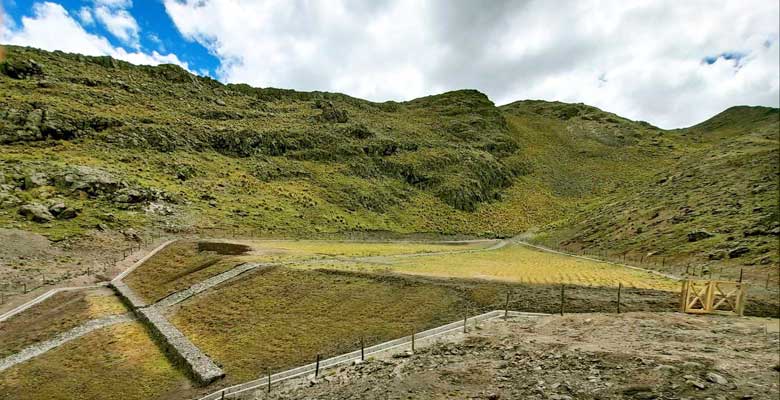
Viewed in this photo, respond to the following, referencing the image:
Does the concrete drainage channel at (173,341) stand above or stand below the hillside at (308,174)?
Result: below

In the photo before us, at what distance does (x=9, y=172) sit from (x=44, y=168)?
4.46 m

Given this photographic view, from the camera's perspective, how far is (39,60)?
108 m

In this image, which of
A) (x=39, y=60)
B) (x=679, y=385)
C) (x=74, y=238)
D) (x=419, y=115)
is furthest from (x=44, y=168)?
(x=419, y=115)

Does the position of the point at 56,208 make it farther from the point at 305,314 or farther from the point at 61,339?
the point at 305,314

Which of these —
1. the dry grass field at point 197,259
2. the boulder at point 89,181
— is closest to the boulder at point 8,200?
the boulder at point 89,181

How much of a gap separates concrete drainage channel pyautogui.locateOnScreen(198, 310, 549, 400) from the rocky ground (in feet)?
4.35

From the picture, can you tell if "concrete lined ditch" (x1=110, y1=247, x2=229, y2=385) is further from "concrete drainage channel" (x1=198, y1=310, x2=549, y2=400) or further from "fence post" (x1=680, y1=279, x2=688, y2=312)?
"fence post" (x1=680, y1=279, x2=688, y2=312)

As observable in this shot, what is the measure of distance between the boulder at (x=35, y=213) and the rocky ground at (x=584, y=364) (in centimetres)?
5254

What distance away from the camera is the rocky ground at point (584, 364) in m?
15.8

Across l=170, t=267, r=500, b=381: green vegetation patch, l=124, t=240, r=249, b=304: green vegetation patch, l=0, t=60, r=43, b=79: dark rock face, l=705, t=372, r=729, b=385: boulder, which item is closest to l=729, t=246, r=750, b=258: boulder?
l=170, t=267, r=500, b=381: green vegetation patch

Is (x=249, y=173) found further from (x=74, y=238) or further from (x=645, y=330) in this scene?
(x=645, y=330)

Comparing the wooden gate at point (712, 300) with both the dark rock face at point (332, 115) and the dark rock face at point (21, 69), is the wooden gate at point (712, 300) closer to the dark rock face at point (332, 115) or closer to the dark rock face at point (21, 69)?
the dark rock face at point (332, 115)

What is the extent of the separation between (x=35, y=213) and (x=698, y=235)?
8342 centimetres

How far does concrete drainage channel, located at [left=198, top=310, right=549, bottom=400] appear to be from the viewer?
24.2 meters
